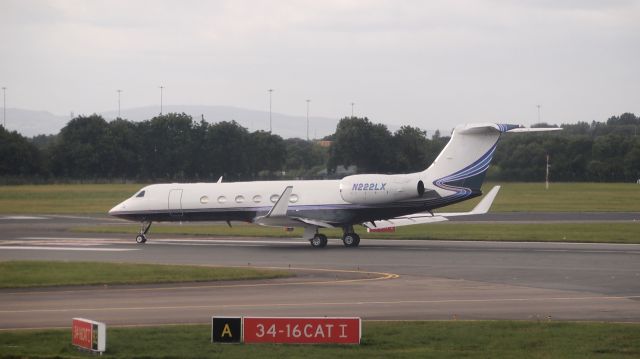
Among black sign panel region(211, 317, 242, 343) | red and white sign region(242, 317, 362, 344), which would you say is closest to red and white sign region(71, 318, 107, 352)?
black sign panel region(211, 317, 242, 343)

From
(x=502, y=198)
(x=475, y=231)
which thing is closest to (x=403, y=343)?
(x=475, y=231)

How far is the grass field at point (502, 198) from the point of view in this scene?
235 ft

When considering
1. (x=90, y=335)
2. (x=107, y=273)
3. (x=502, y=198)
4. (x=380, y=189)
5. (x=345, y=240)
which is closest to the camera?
(x=90, y=335)

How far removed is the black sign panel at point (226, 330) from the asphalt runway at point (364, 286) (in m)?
3.42

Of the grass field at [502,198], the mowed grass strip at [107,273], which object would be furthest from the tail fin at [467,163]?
the grass field at [502,198]

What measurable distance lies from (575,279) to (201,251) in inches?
672

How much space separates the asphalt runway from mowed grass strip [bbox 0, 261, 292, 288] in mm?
1023

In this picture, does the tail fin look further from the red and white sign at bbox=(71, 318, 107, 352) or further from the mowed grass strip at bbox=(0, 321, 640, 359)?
the red and white sign at bbox=(71, 318, 107, 352)

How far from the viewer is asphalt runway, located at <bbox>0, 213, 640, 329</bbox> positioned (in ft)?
77.9

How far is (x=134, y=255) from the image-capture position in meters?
39.4

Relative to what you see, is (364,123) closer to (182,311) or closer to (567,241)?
(567,241)

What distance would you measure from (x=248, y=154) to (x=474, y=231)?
4436 centimetres

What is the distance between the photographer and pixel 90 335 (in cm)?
1853

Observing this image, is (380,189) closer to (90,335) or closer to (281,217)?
(281,217)
